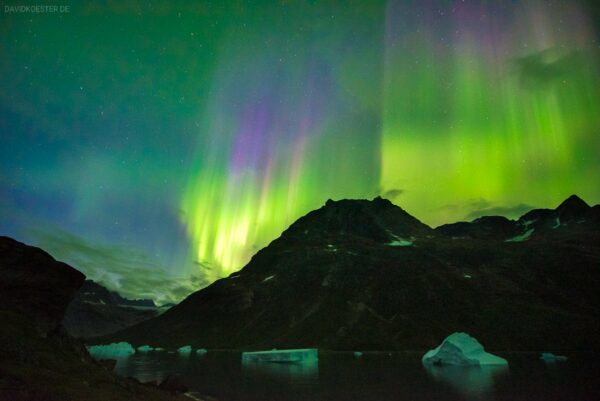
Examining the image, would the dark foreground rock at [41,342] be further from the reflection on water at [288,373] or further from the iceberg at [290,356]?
the iceberg at [290,356]

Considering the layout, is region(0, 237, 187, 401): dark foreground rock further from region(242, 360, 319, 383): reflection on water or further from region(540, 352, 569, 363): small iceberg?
region(540, 352, 569, 363): small iceberg

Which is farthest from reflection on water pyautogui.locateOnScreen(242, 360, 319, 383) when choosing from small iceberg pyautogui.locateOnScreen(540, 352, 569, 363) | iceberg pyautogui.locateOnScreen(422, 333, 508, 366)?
→ small iceberg pyautogui.locateOnScreen(540, 352, 569, 363)

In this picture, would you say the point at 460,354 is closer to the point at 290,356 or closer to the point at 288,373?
the point at 288,373

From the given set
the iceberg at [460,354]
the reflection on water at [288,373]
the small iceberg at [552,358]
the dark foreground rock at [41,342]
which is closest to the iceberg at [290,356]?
the reflection on water at [288,373]

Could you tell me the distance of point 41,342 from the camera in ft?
111

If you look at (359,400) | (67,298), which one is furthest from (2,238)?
(359,400)

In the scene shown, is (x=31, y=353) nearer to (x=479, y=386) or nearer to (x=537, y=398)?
(x=537, y=398)

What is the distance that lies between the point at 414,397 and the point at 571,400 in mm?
18585

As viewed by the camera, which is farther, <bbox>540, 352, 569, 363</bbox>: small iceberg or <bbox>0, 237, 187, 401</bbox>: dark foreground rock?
<bbox>540, 352, 569, 363</bbox>: small iceberg

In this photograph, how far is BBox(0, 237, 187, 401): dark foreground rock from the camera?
2456cm

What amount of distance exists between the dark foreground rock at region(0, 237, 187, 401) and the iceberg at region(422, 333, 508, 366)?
108 metres

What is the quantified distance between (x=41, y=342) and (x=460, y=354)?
380 ft

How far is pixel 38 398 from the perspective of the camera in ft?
71.9

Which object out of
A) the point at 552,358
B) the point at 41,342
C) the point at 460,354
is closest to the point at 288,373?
the point at 460,354
